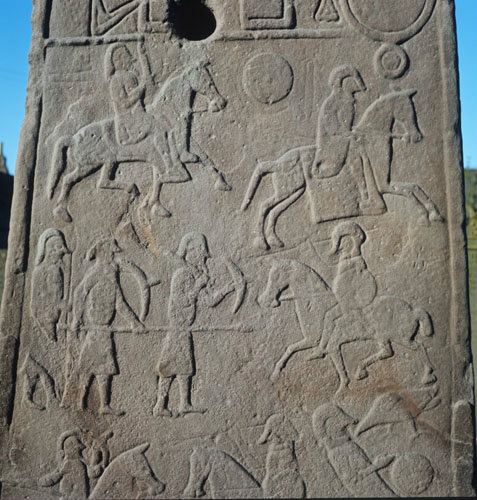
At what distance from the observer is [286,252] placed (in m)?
2.67

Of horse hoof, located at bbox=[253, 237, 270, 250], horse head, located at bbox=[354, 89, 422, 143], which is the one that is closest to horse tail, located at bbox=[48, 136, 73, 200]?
horse hoof, located at bbox=[253, 237, 270, 250]

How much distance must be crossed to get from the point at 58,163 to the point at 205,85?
0.85m

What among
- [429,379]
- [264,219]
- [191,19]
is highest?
[191,19]

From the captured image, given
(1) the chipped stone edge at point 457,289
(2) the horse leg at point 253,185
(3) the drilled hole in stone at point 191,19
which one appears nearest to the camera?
(1) the chipped stone edge at point 457,289

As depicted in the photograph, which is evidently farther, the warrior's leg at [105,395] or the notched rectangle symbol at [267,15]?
the notched rectangle symbol at [267,15]

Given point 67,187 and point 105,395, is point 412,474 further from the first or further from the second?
point 67,187

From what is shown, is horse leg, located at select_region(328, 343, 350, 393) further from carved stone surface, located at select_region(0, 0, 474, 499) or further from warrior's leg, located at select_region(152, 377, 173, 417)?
warrior's leg, located at select_region(152, 377, 173, 417)

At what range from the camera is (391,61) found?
2.70 meters

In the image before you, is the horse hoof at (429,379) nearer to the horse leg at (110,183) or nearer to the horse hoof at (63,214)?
the horse leg at (110,183)

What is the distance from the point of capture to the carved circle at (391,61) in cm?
270

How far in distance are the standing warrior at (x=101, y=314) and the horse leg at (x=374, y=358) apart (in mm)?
1086

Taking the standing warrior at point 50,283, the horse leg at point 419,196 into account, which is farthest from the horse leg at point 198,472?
the horse leg at point 419,196

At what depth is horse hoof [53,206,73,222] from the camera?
2734 millimetres

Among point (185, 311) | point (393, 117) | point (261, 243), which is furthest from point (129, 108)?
point (393, 117)
